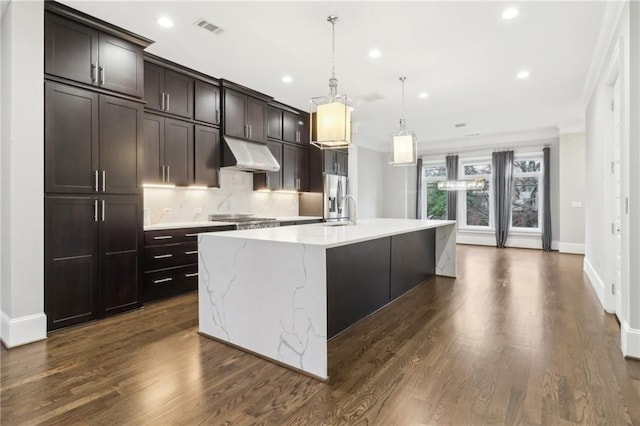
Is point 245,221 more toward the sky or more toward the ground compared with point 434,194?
more toward the ground

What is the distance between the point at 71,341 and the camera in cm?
271

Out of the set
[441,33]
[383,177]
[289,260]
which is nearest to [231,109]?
[441,33]

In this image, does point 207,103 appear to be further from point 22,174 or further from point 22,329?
point 22,329

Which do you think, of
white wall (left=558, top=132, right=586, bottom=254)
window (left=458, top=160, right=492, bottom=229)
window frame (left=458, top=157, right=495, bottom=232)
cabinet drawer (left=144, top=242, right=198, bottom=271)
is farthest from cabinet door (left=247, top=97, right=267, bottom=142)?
white wall (left=558, top=132, right=586, bottom=254)

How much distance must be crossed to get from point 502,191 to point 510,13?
6064 millimetres

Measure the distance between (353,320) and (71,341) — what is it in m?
2.32

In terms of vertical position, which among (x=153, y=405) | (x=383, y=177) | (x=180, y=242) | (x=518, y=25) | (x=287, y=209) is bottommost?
(x=153, y=405)

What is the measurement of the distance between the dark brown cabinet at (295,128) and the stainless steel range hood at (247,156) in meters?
0.75

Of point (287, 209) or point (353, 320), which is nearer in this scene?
point (353, 320)

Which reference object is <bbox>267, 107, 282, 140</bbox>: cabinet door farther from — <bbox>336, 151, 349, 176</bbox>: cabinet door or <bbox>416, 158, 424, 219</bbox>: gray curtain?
<bbox>416, 158, 424, 219</bbox>: gray curtain

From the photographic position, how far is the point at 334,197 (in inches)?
263

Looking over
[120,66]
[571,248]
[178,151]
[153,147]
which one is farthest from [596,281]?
[120,66]

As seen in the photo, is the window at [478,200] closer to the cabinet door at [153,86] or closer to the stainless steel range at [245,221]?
the stainless steel range at [245,221]

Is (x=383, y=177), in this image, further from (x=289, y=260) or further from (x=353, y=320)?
(x=289, y=260)
